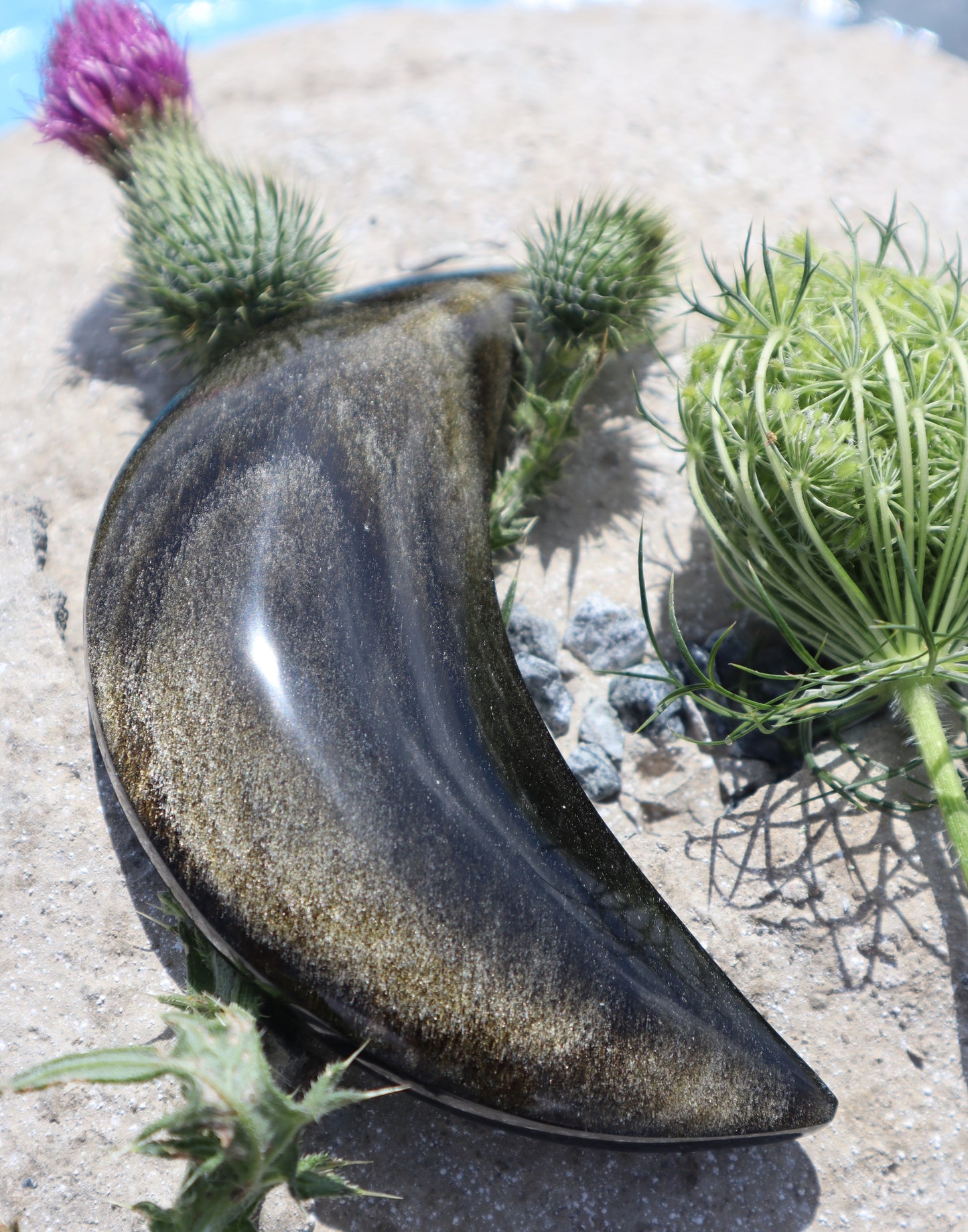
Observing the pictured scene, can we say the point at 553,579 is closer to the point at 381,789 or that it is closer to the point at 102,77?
the point at 381,789

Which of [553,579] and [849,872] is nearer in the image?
[849,872]

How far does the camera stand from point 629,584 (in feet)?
7.34

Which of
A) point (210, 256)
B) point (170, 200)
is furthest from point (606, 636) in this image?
point (170, 200)

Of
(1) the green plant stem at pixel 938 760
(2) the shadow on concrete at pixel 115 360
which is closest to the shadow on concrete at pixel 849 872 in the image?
(1) the green plant stem at pixel 938 760

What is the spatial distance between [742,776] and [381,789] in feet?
2.79

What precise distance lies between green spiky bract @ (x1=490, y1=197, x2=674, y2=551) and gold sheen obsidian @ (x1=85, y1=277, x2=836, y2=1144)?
1.07 feet

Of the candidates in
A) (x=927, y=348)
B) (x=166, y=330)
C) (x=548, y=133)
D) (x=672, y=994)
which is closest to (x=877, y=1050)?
(x=672, y=994)

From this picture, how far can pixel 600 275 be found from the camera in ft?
6.86

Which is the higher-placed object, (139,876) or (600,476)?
(600,476)

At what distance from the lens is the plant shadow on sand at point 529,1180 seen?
1550 mm

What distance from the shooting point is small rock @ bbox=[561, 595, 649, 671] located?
211 centimetres

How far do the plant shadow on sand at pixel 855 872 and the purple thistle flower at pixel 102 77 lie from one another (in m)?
2.23

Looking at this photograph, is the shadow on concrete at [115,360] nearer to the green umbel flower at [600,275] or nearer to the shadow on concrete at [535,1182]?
the green umbel flower at [600,275]

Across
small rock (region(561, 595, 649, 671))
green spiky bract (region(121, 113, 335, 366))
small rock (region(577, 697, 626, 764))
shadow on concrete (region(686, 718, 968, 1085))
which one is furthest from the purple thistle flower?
shadow on concrete (region(686, 718, 968, 1085))
